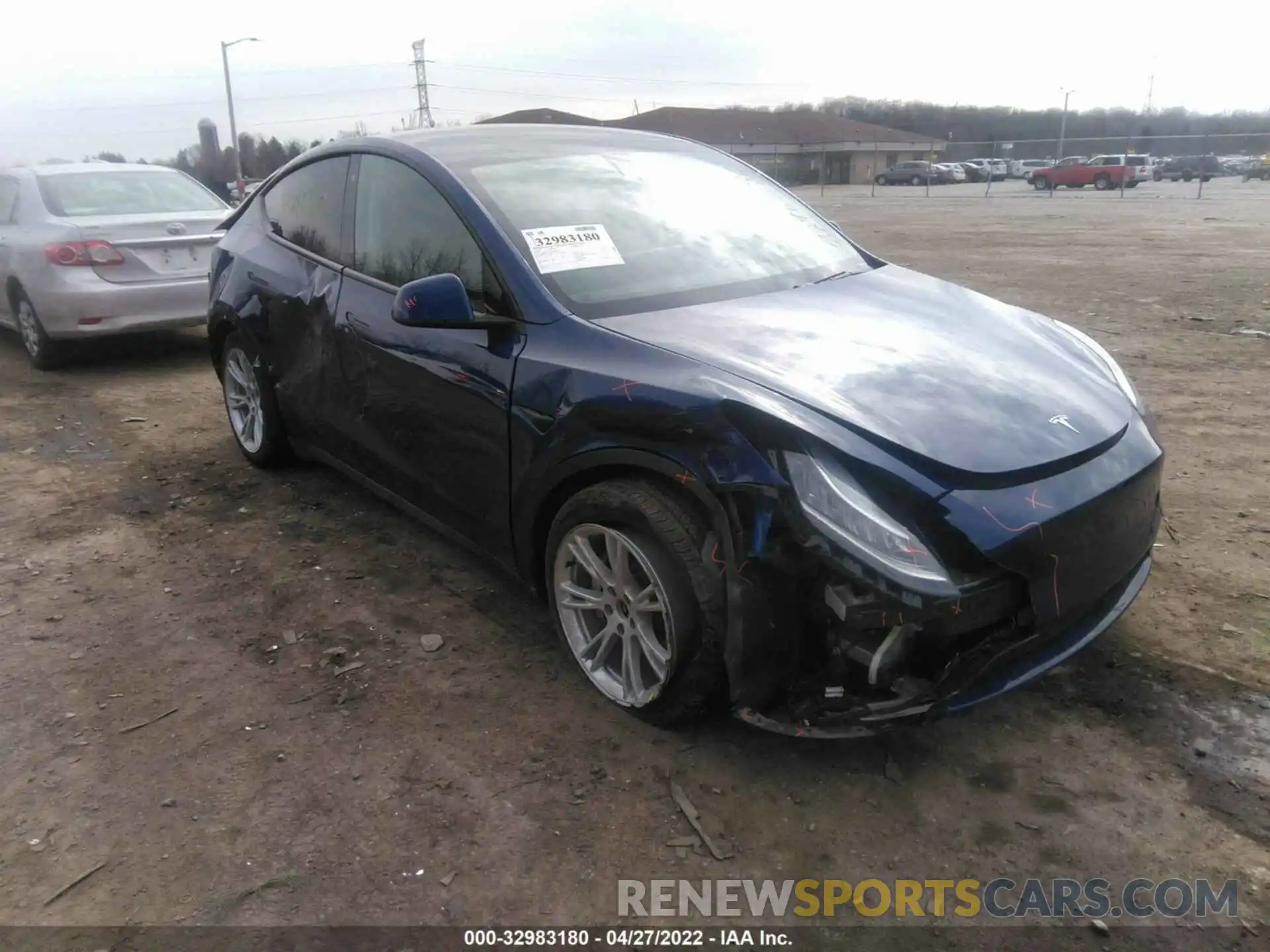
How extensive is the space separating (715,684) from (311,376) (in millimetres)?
2436

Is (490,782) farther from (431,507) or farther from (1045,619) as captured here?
(1045,619)

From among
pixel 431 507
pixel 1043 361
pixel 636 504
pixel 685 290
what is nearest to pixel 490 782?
pixel 636 504

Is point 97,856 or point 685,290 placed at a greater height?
point 685,290

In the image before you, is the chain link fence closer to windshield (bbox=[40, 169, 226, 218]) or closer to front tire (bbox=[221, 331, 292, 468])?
windshield (bbox=[40, 169, 226, 218])

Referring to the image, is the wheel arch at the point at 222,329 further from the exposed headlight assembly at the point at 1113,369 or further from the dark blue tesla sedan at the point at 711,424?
the exposed headlight assembly at the point at 1113,369

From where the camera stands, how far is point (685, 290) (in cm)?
317

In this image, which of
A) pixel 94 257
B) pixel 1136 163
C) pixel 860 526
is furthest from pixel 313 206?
pixel 1136 163

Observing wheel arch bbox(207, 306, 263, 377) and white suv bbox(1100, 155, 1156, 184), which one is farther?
white suv bbox(1100, 155, 1156, 184)

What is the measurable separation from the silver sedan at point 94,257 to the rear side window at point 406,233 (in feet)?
12.4

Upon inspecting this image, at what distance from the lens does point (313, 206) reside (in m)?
4.16

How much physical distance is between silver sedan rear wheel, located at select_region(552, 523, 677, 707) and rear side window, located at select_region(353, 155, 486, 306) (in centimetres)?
95

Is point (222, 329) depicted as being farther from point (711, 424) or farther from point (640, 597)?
point (711, 424)

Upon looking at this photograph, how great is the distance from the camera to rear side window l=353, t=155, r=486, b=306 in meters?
3.20

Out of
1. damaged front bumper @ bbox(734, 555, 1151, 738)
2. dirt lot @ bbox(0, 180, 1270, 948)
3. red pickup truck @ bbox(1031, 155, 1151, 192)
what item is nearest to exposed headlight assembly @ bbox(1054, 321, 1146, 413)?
dirt lot @ bbox(0, 180, 1270, 948)
